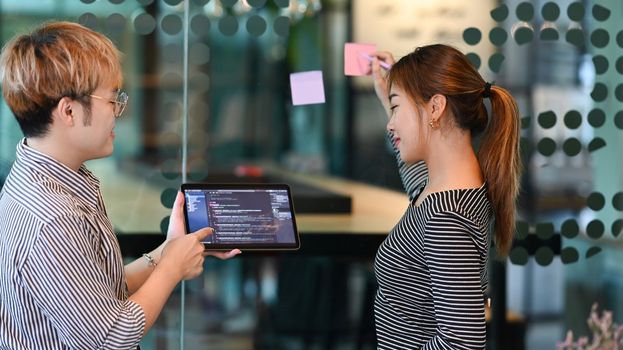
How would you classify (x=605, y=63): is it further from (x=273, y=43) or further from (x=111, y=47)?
(x=273, y=43)

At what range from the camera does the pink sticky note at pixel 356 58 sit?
253 centimetres

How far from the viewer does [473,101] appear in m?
2.01

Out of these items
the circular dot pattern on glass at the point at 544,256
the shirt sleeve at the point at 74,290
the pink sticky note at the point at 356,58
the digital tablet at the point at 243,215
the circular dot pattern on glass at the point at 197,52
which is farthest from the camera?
the circular dot pattern on glass at the point at 544,256

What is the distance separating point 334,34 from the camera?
20.4ft

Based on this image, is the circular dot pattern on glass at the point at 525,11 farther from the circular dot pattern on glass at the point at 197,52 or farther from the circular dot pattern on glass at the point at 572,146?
the circular dot pattern on glass at the point at 197,52

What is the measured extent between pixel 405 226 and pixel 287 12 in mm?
1055

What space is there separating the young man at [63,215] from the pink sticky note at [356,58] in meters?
0.85

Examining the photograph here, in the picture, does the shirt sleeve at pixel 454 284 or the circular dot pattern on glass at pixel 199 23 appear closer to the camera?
the shirt sleeve at pixel 454 284

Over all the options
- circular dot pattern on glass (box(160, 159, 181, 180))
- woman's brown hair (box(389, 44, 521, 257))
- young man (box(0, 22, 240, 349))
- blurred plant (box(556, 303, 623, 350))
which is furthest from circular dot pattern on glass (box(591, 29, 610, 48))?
young man (box(0, 22, 240, 349))

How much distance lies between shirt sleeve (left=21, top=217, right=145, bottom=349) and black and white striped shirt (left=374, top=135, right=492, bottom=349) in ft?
1.90

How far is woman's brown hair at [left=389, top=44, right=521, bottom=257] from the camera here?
1.99 metres

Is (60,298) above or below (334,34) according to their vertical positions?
below

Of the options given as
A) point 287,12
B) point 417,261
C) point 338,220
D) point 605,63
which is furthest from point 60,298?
point 605,63

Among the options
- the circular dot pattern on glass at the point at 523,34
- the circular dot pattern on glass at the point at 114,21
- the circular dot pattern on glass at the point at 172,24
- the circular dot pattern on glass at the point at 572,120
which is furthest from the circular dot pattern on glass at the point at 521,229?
the circular dot pattern on glass at the point at 114,21
